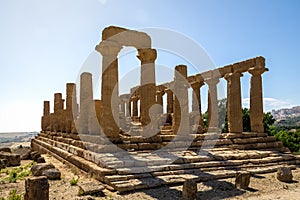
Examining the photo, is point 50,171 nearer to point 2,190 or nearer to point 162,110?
point 2,190

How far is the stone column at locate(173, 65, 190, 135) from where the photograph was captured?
52.2 feet

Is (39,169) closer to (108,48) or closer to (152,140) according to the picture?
(152,140)

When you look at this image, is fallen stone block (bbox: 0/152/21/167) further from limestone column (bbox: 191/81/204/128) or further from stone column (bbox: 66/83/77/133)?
limestone column (bbox: 191/81/204/128)

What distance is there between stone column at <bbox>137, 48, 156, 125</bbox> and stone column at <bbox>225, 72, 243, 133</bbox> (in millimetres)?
6875

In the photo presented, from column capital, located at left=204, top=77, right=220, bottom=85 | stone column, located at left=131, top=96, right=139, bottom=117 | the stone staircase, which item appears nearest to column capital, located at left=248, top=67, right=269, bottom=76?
column capital, located at left=204, top=77, right=220, bottom=85

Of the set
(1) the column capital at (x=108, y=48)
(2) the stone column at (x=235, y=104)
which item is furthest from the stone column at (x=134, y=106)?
(1) the column capital at (x=108, y=48)

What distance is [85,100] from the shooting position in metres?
17.4

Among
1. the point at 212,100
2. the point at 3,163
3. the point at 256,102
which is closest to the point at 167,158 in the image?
the point at 3,163

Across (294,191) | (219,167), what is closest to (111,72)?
(219,167)

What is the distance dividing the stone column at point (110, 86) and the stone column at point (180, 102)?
4.10m

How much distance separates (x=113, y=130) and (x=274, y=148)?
32.7 feet

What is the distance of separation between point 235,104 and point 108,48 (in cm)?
992

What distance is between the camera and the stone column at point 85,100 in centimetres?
1670

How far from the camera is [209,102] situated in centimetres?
2292
